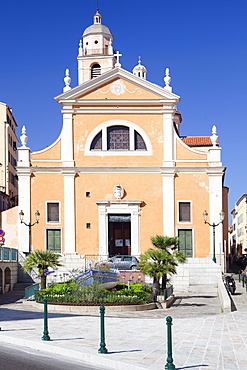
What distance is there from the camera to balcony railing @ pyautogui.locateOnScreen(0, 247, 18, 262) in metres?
33.8

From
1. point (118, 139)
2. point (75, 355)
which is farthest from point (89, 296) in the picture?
point (118, 139)

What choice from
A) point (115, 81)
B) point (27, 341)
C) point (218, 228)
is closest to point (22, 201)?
point (115, 81)

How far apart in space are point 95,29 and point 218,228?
27.4 m

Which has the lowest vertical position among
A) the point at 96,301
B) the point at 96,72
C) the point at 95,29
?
the point at 96,301

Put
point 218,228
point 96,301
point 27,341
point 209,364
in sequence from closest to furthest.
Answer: point 209,364 → point 27,341 → point 96,301 → point 218,228

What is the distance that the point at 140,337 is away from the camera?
16.2 meters

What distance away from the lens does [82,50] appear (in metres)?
60.6

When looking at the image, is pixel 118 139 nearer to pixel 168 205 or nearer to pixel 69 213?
pixel 168 205

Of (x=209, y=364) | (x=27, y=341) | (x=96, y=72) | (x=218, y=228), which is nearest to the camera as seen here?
(x=209, y=364)

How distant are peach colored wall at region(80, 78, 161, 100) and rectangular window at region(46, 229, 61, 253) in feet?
31.4

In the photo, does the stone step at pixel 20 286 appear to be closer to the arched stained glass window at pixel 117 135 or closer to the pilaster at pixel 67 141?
the pilaster at pixel 67 141

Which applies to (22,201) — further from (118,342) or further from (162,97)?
(118,342)

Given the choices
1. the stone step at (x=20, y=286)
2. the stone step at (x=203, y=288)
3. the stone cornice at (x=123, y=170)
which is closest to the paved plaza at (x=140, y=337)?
the stone step at (x=203, y=288)

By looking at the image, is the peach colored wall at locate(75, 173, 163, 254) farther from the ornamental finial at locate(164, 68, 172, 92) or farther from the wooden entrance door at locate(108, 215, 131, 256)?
the ornamental finial at locate(164, 68, 172, 92)
